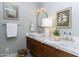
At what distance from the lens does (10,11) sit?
7.75 feet

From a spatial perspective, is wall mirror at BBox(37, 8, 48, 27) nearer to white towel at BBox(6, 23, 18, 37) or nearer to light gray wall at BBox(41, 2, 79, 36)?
light gray wall at BBox(41, 2, 79, 36)

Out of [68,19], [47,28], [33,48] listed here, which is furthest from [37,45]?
[68,19]

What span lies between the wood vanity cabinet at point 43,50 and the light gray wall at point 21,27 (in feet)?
0.62

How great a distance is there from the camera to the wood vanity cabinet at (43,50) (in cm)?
140

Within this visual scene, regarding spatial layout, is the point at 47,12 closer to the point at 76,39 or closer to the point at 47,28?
the point at 47,28

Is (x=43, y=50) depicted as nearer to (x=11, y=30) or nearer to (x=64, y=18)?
(x=64, y=18)

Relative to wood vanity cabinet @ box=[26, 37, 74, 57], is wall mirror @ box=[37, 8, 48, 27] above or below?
above

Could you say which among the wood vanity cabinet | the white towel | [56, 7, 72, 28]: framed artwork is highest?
[56, 7, 72, 28]: framed artwork

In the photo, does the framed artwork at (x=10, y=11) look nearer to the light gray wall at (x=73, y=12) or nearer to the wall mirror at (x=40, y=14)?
the wall mirror at (x=40, y=14)

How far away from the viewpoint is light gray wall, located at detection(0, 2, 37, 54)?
2439mm

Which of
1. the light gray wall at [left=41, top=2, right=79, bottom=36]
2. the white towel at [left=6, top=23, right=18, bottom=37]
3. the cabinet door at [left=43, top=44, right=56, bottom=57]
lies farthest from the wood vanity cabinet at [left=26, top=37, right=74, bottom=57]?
the light gray wall at [left=41, top=2, right=79, bottom=36]

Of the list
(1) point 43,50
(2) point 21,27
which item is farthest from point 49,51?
(2) point 21,27

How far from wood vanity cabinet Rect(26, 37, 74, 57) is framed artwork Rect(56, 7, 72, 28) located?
512 millimetres

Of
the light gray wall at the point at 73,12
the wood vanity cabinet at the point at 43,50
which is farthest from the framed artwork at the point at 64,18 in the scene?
the wood vanity cabinet at the point at 43,50
